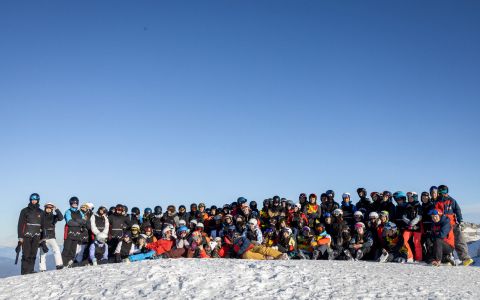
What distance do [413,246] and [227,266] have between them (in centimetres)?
669

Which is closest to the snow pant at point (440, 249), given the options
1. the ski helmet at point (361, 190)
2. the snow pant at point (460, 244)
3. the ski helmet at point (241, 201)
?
the snow pant at point (460, 244)

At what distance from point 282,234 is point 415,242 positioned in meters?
4.02

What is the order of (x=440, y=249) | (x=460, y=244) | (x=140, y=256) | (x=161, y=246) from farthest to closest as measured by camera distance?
(x=161, y=246) → (x=460, y=244) → (x=140, y=256) → (x=440, y=249)

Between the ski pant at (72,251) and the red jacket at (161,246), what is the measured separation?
2.41m

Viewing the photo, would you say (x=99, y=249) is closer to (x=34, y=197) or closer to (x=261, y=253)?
(x=34, y=197)

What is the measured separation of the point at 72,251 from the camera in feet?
43.7

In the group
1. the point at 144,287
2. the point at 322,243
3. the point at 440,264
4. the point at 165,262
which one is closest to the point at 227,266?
the point at 165,262

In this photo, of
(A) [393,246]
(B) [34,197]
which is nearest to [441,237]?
(A) [393,246]

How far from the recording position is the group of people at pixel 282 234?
492 inches

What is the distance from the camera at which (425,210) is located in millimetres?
13094

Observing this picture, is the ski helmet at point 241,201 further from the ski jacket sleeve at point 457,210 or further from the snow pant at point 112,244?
the ski jacket sleeve at point 457,210

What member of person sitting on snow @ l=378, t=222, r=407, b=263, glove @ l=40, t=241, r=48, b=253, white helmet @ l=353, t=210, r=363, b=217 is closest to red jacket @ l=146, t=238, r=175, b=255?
glove @ l=40, t=241, r=48, b=253

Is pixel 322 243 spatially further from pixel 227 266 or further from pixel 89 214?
pixel 89 214

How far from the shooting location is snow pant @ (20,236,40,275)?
12.2m
